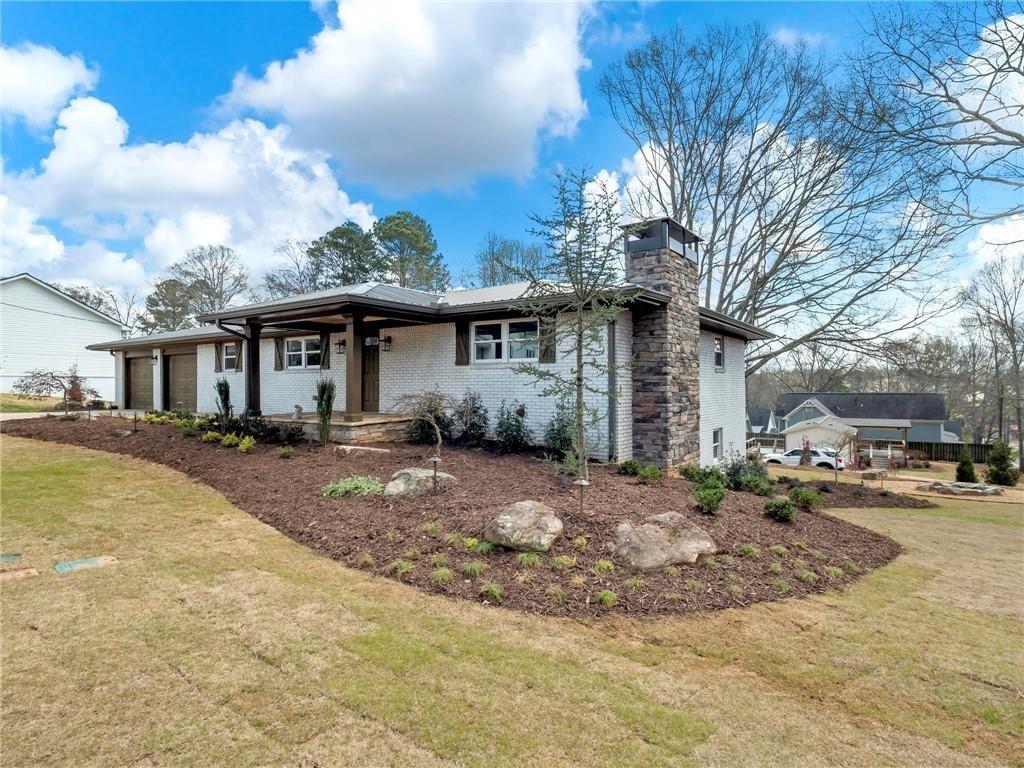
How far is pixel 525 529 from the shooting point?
4.78m

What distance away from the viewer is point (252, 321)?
39.9ft

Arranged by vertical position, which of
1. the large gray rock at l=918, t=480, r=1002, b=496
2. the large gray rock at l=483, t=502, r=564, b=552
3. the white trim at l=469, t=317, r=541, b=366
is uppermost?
the white trim at l=469, t=317, r=541, b=366

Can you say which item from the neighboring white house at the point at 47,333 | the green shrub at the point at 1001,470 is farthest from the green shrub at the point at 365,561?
the neighboring white house at the point at 47,333

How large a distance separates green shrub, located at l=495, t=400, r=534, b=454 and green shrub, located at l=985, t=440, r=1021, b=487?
1699 cm

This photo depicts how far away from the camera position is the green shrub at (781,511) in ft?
19.7

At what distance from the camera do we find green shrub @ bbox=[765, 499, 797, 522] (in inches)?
236

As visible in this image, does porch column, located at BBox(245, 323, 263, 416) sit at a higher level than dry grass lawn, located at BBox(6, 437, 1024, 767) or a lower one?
higher

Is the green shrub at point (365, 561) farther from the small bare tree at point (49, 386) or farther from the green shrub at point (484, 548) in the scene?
the small bare tree at point (49, 386)

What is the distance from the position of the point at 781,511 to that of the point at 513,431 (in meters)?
5.11

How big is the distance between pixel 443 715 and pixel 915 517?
9890 millimetres

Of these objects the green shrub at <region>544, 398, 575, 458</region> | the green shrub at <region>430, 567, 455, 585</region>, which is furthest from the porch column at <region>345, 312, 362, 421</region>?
the green shrub at <region>430, 567, 455, 585</region>

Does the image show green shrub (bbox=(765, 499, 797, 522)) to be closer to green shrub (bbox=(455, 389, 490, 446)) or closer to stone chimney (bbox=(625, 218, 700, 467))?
stone chimney (bbox=(625, 218, 700, 467))

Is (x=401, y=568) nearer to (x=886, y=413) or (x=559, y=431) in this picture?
(x=559, y=431)

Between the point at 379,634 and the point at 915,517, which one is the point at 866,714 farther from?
the point at 915,517
